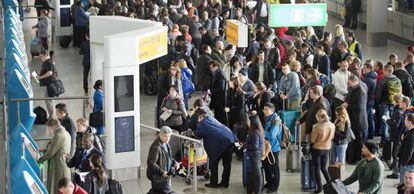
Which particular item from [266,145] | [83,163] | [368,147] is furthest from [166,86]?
[368,147]

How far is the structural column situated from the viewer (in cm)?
→ 2650

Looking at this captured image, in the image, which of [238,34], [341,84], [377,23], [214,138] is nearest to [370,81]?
[341,84]

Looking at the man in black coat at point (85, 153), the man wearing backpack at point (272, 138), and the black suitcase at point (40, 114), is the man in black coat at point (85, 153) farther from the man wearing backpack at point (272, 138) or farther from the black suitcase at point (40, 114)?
the black suitcase at point (40, 114)

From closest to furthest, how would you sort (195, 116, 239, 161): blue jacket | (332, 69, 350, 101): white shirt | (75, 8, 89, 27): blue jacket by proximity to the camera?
(195, 116, 239, 161): blue jacket, (332, 69, 350, 101): white shirt, (75, 8, 89, 27): blue jacket

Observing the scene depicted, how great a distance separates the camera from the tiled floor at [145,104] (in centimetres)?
1405

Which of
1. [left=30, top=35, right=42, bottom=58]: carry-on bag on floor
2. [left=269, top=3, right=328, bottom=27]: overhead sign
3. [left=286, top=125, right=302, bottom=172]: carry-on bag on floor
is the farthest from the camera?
[left=30, top=35, right=42, bottom=58]: carry-on bag on floor

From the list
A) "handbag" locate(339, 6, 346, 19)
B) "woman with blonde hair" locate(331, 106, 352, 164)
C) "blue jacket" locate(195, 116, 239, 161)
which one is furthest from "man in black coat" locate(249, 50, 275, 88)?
"handbag" locate(339, 6, 346, 19)

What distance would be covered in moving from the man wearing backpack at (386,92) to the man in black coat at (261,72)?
2252mm

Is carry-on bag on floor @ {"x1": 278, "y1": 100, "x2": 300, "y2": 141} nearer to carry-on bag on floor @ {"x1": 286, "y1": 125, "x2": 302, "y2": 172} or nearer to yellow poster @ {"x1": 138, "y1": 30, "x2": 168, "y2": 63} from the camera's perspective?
carry-on bag on floor @ {"x1": 286, "y1": 125, "x2": 302, "y2": 172}

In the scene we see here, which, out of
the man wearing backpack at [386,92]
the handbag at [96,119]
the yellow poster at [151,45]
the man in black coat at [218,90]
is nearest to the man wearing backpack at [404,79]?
the man wearing backpack at [386,92]

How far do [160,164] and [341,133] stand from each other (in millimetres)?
3003

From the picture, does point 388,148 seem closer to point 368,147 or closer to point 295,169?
point 295,169

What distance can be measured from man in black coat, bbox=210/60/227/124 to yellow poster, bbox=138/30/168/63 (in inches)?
64.1

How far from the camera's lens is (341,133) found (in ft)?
45.0
